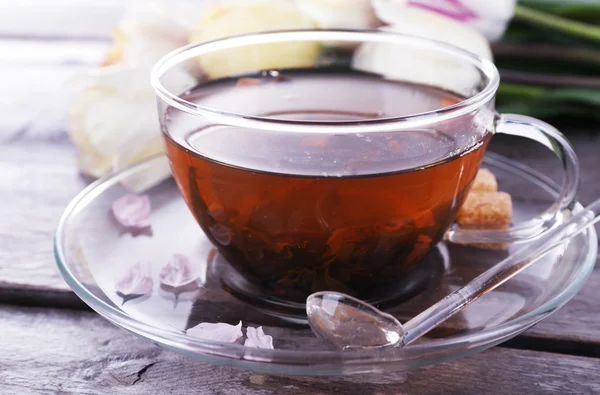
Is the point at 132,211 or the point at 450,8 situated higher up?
the point at 450,8

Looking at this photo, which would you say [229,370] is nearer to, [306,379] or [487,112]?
[306,379]

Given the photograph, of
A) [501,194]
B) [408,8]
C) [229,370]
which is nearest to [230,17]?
[408,8]

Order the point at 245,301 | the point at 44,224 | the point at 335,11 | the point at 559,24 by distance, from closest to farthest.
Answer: the point at 245,301, the point at 44,224, the point at 335,11, the point at 559,24

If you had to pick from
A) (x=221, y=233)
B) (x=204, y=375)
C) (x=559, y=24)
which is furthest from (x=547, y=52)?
(x=204, y=375)

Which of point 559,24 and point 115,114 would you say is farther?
point 559,24

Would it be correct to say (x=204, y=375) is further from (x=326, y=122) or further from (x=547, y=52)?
(x=547, y=52)

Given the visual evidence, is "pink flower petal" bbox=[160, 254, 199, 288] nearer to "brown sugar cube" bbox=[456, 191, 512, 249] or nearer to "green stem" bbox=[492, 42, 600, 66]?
"brown sugar cube" bbox=[456, 191, 512, 249]

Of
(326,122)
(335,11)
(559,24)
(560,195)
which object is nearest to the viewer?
(326,122)
